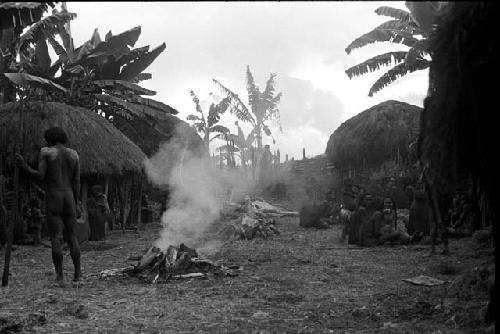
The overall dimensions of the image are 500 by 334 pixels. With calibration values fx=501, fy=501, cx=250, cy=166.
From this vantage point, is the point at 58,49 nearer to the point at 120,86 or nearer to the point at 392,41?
the point at 120,86

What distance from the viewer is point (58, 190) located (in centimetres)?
612

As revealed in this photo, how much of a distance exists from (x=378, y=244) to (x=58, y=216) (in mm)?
6608

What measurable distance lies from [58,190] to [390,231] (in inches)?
270

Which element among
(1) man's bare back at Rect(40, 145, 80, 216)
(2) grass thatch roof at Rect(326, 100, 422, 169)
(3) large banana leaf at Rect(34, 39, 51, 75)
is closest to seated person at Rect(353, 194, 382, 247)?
(1) man's bare back at Rect(40, 145, 80, 216)

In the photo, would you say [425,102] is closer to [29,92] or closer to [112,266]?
[112,266]

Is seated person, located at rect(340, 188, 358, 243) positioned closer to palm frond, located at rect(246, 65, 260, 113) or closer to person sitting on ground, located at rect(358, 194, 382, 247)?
person sitting on ground, located at rect(358, 194, 382, 247)

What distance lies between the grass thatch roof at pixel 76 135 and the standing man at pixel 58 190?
588cm

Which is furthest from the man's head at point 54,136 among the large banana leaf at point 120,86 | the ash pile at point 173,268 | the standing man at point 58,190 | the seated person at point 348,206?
the large banana leaf at point 120,86

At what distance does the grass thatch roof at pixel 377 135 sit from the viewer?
1816cm

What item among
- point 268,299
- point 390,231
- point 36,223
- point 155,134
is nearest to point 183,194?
point 155,134

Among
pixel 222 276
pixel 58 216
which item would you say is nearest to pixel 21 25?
pixel 58 216

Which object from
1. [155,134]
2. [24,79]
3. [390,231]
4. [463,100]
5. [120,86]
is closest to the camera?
[463,100]

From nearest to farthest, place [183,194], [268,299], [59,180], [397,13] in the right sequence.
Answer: [268,299]
[59,180]
[397,13]
[183,194]

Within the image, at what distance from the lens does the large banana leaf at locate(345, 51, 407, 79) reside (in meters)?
12.5
